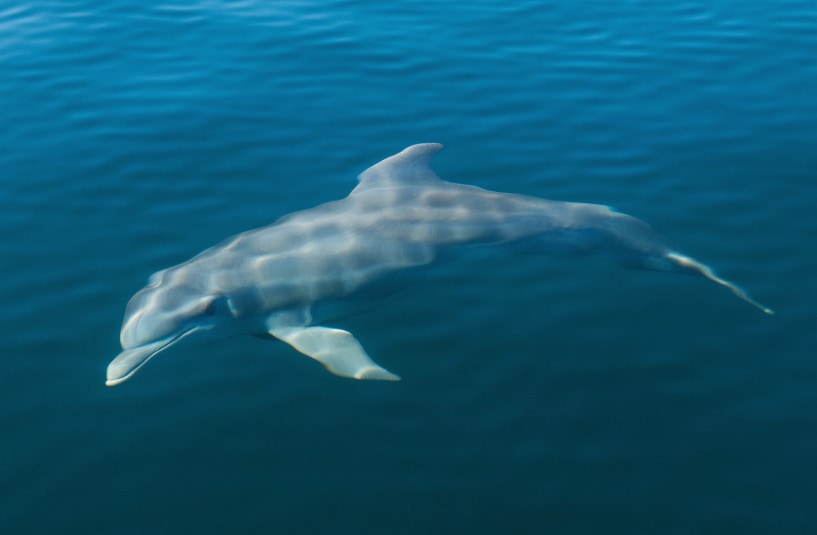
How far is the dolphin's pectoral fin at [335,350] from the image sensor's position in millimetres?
8711

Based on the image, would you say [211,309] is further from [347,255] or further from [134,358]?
[347,255]

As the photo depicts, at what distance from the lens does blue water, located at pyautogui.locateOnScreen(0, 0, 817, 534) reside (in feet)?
24.8

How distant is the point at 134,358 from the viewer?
8.79 meters

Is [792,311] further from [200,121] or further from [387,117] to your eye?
[200,121]

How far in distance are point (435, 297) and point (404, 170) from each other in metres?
2.15

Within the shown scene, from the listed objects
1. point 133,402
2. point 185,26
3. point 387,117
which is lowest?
A: point 133,402

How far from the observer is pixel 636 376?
884 cm

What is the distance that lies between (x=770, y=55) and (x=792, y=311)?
8.53 metres

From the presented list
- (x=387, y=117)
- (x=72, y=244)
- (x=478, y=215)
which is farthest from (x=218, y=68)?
(x=478, y=215)

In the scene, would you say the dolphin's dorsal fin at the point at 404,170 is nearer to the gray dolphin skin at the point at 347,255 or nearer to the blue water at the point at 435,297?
the gray dolphin skin at the point at 347,255

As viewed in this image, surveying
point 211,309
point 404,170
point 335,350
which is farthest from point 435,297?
point 211,309

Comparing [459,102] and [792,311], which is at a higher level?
[459,102]

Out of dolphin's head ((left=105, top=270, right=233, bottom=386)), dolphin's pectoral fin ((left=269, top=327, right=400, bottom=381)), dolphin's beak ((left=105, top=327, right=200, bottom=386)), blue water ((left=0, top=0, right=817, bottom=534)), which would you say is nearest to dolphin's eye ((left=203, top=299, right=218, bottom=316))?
dolphin's head ((left=105, top=270, right=233, bottom=386))

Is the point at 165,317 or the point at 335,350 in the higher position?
the point at 165,317
